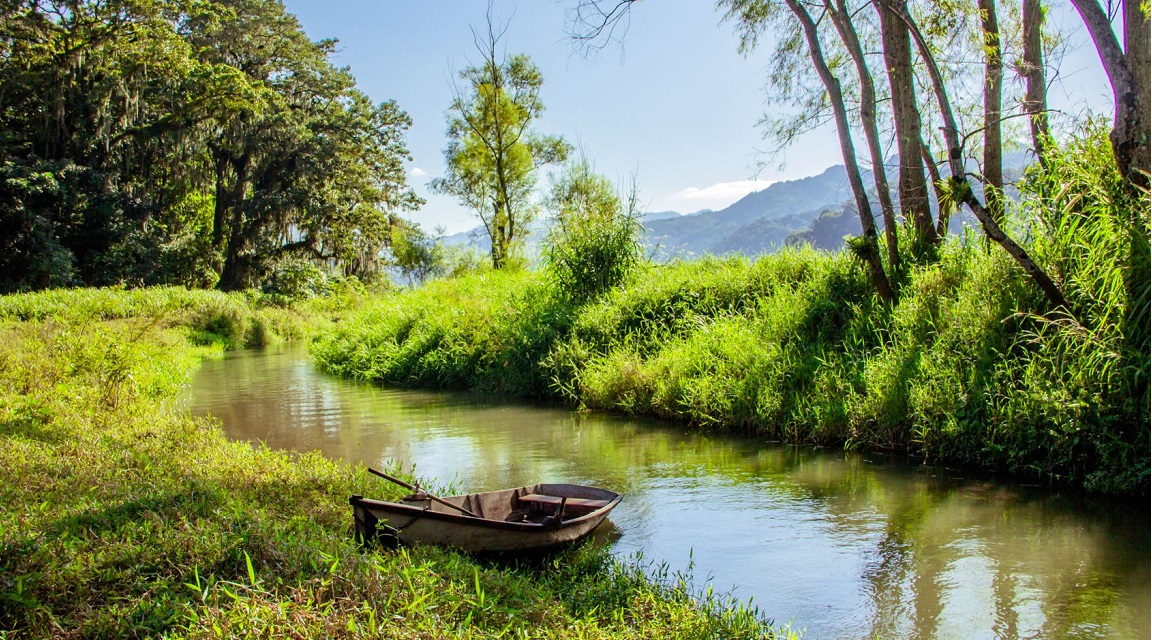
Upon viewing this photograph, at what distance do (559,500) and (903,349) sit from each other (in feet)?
17.4

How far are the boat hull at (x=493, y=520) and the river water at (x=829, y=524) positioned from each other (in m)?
0.51

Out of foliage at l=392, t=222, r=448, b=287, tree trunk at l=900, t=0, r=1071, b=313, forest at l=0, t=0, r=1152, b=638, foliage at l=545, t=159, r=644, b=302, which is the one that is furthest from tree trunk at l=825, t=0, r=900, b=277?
foliage at l=392, t=222, r=448, b=287

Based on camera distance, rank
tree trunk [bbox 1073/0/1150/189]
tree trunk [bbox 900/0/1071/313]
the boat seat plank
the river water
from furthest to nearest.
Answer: tree trunk [bbox 900/0/1071/313] → tree trunk [bbox 1073/0/1150/189] → the boat seat plank → the river water

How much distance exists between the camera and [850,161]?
11.9 metres

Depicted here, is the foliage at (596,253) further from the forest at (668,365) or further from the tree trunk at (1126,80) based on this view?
the tree trunk at (1126,80)

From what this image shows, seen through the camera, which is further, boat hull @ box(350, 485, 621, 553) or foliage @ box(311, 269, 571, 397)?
foliage @ box(311, 269, 571, 397)

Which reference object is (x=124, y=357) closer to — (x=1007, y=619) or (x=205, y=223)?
(x=1007, y=619)

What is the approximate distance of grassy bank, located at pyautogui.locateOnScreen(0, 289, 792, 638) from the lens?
150 inches

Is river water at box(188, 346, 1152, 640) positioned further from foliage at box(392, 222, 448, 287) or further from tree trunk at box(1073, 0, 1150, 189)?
foliage at box(392, 222, 448, 287)

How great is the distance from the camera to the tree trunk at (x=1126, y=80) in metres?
7.54

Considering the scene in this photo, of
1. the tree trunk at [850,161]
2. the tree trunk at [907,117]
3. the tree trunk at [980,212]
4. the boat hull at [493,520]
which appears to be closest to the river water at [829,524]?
the boat hull at [493,520]

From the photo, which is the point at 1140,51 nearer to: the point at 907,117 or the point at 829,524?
the point at 907,117

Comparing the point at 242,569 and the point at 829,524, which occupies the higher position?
the point at 242,569

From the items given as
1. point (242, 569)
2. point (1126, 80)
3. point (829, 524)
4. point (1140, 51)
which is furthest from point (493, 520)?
point (1140, 51)
